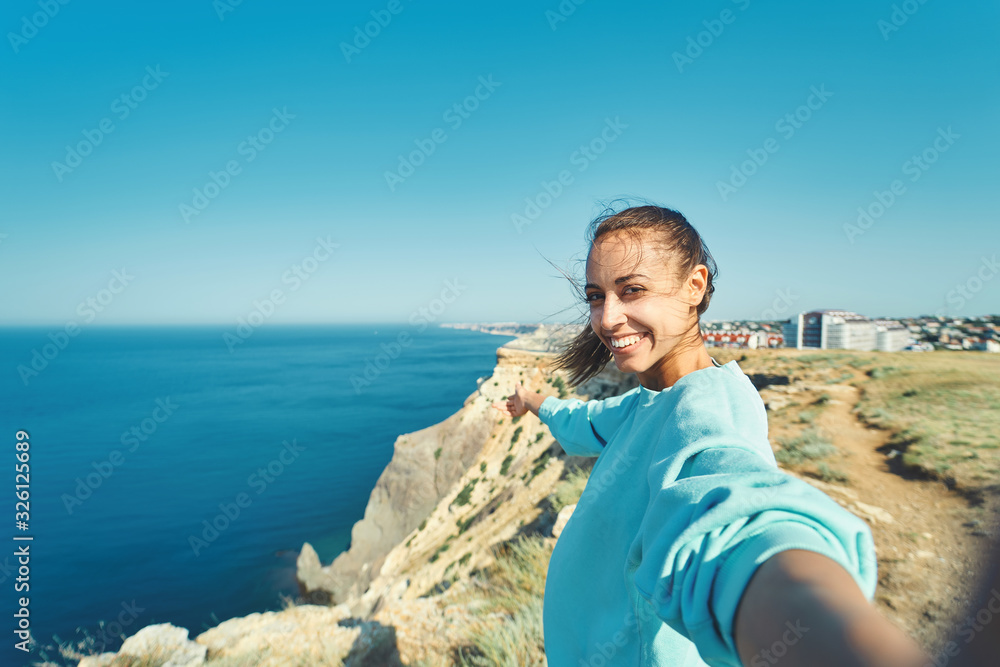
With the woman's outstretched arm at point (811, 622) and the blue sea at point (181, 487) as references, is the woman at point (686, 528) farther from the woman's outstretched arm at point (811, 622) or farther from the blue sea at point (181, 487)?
the blue sea at point (181, 487)

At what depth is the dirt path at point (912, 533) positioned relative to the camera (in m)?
2.70

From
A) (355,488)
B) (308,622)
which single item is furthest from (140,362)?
(308,622)

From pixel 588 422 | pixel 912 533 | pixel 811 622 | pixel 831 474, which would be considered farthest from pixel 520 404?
pixel 831 474

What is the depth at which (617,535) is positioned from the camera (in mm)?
1083

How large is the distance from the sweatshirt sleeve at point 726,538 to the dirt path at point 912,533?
2170 millimetres

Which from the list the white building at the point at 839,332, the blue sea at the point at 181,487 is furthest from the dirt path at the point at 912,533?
the white building at the point at 839,332

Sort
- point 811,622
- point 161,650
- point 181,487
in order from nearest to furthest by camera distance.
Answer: point 811,622 < point 161,650 < point 181,487

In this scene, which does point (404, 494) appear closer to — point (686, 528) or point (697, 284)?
point (697, 284)

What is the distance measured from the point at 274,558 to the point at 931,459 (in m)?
27.0

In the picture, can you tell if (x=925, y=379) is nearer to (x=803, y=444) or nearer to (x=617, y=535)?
(x=803, y=444)

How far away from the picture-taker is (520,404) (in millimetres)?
2488

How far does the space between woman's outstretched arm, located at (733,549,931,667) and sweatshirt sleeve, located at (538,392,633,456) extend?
100cm

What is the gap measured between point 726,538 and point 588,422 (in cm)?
115

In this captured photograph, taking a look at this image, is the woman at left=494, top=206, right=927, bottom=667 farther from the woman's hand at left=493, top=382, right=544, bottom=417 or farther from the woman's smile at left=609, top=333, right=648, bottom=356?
the woman's hand at left=493, top=382, right=544, bottom=417
